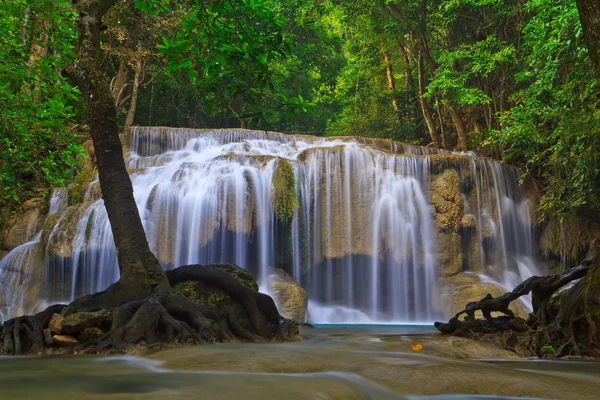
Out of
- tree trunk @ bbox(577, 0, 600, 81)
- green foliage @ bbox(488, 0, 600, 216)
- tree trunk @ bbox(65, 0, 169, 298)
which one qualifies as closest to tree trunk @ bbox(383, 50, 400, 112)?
green foliage @ bbox(488, 0, 600, 216)

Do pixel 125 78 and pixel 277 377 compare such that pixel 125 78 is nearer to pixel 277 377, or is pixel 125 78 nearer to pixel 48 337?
pixel 48 337

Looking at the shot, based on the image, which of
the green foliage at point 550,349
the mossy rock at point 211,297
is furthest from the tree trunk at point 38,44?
the green foliage at point 550,349

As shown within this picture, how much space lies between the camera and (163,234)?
51.5 feet

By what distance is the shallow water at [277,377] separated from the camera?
3344mm

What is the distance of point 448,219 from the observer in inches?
674

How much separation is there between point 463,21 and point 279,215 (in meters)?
12.5

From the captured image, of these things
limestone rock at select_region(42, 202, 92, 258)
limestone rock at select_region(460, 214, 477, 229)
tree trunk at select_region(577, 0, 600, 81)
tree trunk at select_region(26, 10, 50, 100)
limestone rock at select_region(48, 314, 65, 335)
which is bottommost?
limestone rock at select_region(48, 314, 65, 335)

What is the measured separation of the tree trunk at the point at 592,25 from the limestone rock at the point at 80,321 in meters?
5.51

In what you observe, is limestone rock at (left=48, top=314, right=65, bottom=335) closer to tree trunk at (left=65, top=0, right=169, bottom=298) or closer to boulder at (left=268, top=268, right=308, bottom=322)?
tree trunk at (left=65, top=0, right=169, bottom=298)

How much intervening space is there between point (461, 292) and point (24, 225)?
44.8 feet

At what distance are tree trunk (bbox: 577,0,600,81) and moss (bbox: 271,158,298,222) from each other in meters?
12.1

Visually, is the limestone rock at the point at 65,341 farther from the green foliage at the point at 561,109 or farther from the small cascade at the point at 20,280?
the green foliage at the point at 561,109

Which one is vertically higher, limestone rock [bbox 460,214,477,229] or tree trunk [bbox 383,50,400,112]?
tree trunk [bbox 383,50,400,112]

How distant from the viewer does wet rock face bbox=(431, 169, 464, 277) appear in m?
16.9
